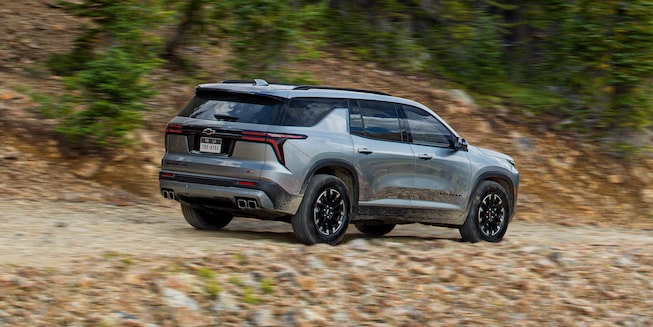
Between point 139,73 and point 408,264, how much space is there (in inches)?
213

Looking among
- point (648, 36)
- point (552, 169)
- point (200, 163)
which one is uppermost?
point (648, 36)

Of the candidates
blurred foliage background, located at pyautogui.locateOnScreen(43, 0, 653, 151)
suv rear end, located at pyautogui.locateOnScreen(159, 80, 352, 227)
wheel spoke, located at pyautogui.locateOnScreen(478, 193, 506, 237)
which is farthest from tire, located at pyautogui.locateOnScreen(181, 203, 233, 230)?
blurred foliage background, located at pyautogui.locateOnScreen(43, 0, 653, 151)

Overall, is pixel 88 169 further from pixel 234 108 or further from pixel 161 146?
pixel 234 108

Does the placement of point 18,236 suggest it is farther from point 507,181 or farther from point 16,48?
point 16,48

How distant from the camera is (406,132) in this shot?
1055cm

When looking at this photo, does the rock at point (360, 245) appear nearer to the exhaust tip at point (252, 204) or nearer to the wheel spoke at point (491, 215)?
the exhaust tip at point (252, 204)

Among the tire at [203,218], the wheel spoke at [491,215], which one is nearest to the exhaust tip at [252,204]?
the tire at [203,218]

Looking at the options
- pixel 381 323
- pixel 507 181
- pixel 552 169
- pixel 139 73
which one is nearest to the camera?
pixel 381 323

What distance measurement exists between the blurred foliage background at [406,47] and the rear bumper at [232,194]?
381cm

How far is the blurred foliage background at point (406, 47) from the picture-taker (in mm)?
13516

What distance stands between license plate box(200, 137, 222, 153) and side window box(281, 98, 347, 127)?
0.64 metres

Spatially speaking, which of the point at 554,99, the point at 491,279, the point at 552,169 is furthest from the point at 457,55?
the point at 491,279

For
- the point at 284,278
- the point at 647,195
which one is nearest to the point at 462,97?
the point at 647,195

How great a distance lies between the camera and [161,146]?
1413cm
